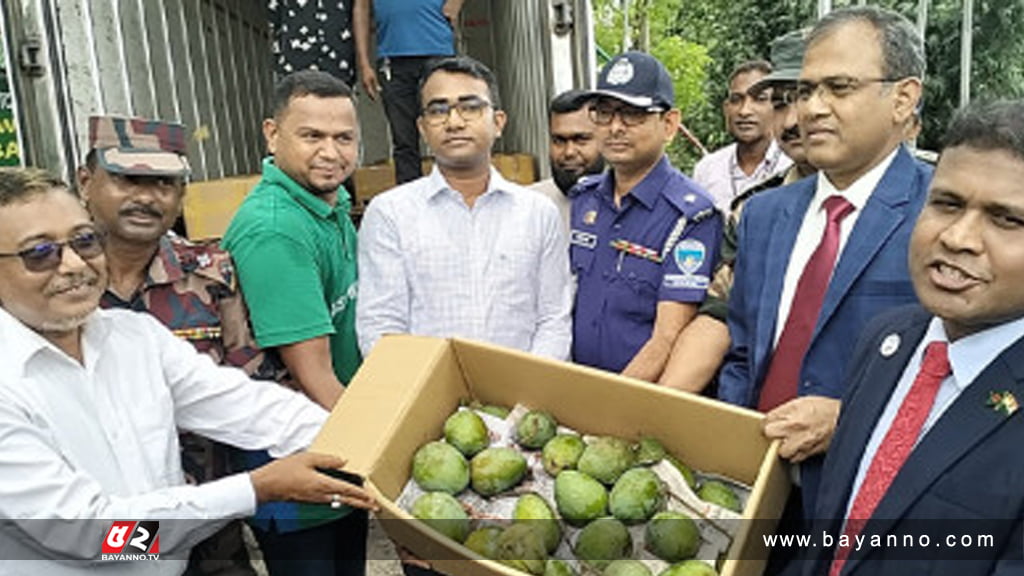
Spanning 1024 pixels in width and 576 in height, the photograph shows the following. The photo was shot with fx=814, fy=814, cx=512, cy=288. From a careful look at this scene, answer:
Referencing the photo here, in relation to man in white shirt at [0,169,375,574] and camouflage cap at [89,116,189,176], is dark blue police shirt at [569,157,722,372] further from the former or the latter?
camouflage cap at [89,116,189,176]

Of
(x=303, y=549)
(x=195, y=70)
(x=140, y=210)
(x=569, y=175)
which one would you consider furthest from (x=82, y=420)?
(x=195, y=70)

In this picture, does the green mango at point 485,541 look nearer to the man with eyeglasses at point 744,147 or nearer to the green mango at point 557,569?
the green mango at point 557,569

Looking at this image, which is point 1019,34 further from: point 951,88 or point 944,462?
point 944,462

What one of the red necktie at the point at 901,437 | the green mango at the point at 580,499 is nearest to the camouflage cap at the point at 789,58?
the red necktie at the point at 901,437

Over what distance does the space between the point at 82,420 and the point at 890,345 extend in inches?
69.0

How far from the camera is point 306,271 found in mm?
2291

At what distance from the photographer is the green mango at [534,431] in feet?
6.35

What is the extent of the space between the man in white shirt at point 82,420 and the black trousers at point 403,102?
8.68ft

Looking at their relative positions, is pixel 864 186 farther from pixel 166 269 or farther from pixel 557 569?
pixel 166 269

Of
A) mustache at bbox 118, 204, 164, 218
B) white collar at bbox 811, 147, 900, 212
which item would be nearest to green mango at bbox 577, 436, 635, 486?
white collar at bbox 811, 147, 900, 212

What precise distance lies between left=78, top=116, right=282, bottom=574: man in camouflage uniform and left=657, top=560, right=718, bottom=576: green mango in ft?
4.25

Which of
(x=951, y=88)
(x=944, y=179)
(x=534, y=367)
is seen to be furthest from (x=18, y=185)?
(x=951, y=88)

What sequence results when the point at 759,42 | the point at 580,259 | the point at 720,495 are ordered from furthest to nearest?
1. the point at 759,42
2. the point at 580,259
3. the point at 720,495

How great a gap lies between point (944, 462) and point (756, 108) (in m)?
2.99
